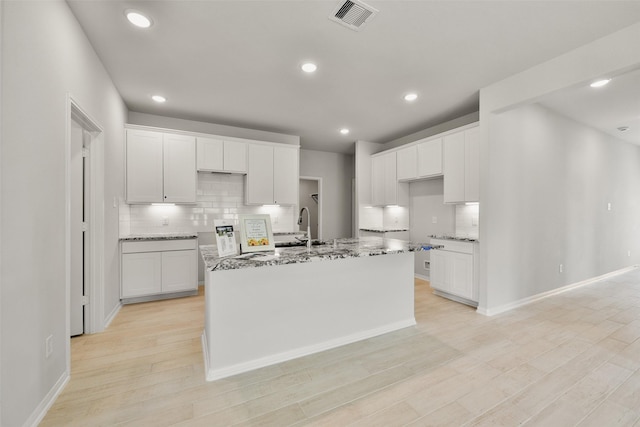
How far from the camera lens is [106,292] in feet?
10.2

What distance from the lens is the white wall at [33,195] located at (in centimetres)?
143

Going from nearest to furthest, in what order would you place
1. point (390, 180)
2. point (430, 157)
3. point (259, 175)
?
point (430, 157) < point (259, 175) < point (390, 180)

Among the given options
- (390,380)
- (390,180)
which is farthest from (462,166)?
(390,380)

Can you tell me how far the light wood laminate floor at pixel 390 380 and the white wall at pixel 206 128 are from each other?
2991 mm

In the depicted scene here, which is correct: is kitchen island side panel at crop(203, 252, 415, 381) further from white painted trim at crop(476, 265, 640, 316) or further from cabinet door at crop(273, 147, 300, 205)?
cabinet door at crop(273, 147, 300, 205)

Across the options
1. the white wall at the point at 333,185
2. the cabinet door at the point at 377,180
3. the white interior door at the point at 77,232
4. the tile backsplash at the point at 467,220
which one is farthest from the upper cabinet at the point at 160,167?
the tile backsplash at the point at 467,220

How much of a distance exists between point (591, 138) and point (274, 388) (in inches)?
252

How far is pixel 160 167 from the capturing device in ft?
13.5

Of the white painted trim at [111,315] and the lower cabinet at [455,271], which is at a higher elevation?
the lower cabinet at [455,271]

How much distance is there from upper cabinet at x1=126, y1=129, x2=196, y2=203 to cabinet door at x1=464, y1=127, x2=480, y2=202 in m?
4.09

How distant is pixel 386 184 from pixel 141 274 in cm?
443

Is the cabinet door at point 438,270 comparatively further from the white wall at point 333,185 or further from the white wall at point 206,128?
the white wall at point 206,128

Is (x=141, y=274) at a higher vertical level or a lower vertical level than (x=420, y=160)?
lower

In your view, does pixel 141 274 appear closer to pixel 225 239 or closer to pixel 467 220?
pixel 225 239
